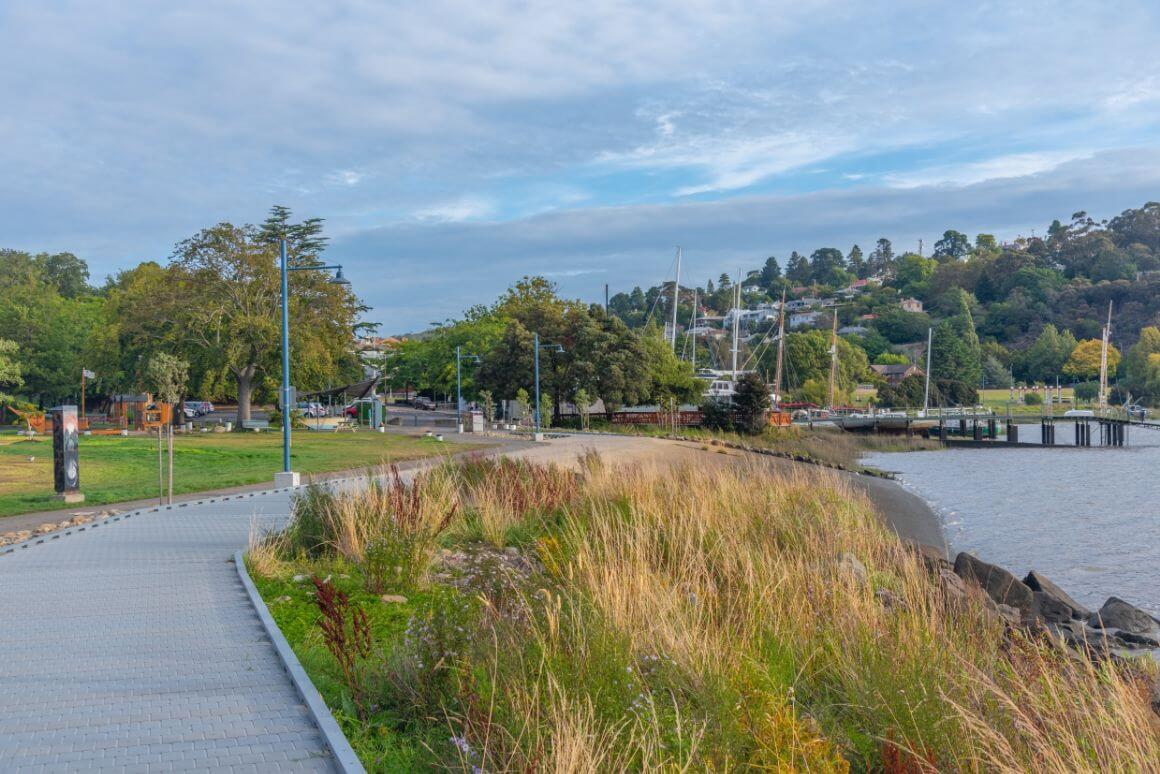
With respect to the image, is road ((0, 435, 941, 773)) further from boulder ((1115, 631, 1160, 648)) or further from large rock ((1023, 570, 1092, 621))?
large rock ((1023, 570, 1092, 621))

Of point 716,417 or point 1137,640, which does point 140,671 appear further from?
point 716,417

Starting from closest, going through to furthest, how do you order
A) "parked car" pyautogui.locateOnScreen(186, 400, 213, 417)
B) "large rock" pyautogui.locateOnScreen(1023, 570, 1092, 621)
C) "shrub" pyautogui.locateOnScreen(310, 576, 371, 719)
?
"shrub" pyautogui.locateOnScreen(310, 576, 371, 719) < "large rock" pyautogui.locateOnScreen(1023, 570, 1092, 621) < "parked car" pyautogui.locateOnScreen(186, 400, 213, 417)

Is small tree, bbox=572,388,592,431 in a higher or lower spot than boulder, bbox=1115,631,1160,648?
higher

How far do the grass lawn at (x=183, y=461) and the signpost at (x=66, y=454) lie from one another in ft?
0.97

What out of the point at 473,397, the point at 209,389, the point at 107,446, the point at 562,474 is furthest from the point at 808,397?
the point at 562,474

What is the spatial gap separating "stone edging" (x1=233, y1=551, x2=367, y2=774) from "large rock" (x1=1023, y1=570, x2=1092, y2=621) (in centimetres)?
1020

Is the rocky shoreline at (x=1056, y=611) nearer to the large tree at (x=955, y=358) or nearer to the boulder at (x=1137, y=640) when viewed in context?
the boulder at (x=1137, y=640)

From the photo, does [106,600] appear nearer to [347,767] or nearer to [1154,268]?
[347,767]

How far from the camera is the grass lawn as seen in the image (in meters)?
20.8

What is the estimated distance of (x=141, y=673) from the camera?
6.55 m

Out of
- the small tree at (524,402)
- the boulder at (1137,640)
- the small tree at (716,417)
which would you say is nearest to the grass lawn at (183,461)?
the boulder at (1137,640)

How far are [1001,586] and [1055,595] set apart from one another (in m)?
1.13

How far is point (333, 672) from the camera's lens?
21.6 ft

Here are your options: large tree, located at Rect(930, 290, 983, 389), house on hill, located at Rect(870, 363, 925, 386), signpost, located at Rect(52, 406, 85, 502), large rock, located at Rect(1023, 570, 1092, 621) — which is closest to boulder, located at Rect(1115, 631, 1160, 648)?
large rock, located at Rect(1023, 570, 1092, 621)
